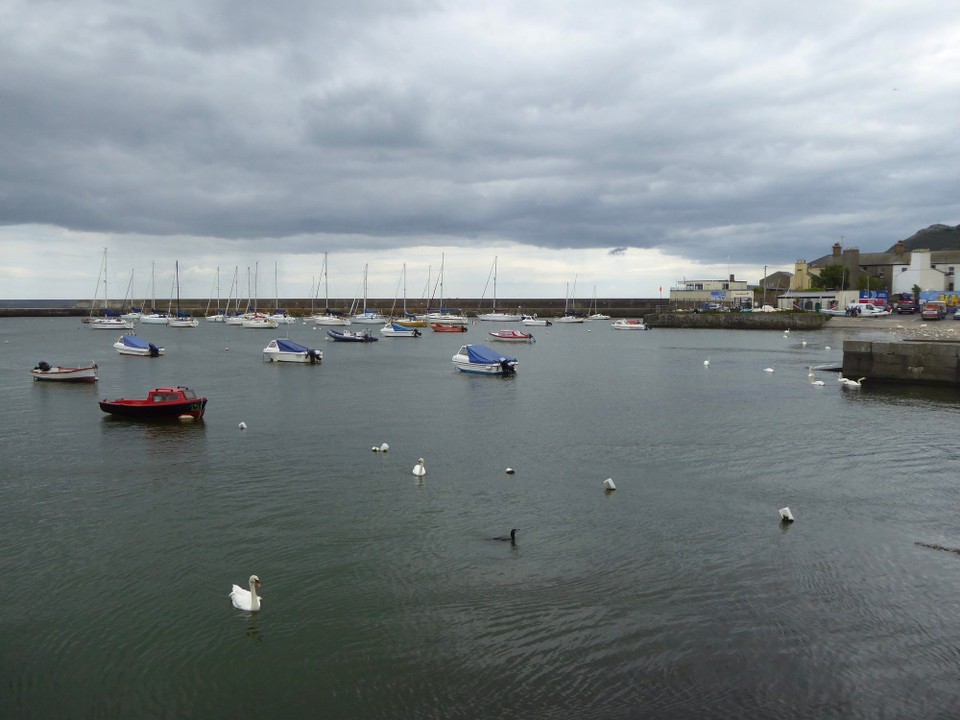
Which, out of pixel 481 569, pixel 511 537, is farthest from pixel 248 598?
pixel 511 537

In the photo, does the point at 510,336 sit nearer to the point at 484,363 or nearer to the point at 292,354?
the point at 292,354

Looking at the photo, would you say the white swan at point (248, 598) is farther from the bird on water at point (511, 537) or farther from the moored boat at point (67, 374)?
the moored boat at point (67, 374)

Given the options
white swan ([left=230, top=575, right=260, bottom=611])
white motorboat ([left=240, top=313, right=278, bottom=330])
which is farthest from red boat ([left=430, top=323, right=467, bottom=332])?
white swan ([left=230, top=575, right=260, bottom=611])

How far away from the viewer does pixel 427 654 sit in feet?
42.1

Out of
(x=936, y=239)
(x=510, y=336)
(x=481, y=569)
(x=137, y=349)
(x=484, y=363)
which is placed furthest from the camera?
(x=936, y=239)

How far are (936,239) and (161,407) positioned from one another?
643ft

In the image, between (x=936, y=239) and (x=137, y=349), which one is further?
(x=936, y=239)

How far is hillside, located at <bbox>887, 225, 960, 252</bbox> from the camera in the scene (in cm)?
17200

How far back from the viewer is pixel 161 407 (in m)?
34.7

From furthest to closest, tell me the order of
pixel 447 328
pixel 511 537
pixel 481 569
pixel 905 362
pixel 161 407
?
pixel 447 328
pixel 905 362
pixel 161 407
pixel 511 537
pixel 481 569

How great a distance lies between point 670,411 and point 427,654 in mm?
28477

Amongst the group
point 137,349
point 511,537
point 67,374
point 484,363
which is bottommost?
point 511,537

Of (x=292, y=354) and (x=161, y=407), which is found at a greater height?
(x=292, y=354)

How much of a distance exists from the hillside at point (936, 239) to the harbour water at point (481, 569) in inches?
6505
